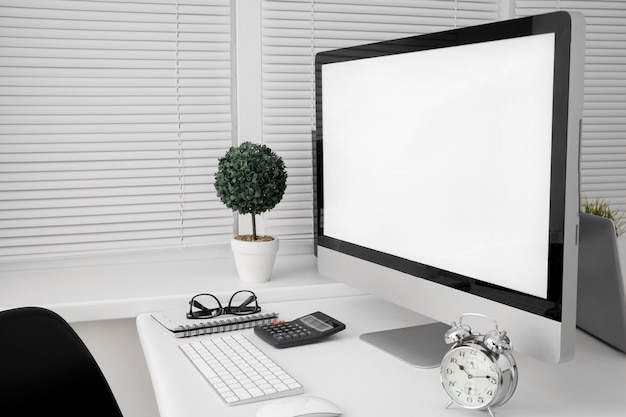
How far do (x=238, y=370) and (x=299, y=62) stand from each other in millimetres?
1143

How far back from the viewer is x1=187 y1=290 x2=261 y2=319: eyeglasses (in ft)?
5.26

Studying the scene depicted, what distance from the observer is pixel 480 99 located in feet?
3.89

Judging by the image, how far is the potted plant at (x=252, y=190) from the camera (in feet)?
5.90

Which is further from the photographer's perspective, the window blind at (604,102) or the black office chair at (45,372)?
the window blind at (604,102)

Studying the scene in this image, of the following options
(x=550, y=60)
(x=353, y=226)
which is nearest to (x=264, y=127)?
(x=353, y=226)

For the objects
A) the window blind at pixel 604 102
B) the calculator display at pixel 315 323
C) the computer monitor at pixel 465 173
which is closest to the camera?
the computer monitor at pixel 465 173

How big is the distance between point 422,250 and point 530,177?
33 cm

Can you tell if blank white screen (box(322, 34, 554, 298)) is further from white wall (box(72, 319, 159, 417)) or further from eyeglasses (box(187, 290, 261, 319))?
white wall (box(72, 319, 159, 417))

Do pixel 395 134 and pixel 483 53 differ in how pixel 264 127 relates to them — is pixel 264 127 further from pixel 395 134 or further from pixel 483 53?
pixel 483 53

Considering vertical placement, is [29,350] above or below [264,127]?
below

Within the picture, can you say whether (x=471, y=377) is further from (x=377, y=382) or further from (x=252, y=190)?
(x=252, y=190)

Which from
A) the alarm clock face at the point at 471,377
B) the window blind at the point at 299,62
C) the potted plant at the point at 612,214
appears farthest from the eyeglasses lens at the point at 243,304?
the potted plant at the point at 612,214

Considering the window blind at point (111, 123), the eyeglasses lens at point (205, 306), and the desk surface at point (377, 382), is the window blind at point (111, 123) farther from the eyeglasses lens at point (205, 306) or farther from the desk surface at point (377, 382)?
the desk surface at point (377, 382)

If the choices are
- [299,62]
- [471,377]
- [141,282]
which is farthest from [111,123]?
[471,377]
